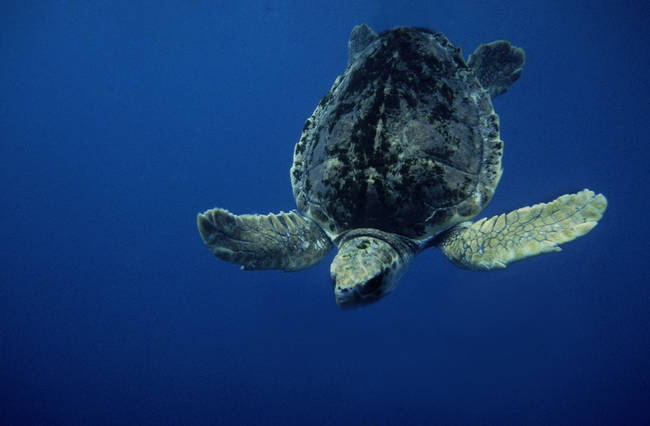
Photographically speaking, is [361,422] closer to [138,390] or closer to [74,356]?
[138,390]

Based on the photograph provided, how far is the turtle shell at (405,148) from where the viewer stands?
270 cm

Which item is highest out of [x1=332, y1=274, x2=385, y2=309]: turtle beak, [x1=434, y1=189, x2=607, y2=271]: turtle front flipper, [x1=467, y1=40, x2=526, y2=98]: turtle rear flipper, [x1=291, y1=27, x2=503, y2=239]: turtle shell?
[x1=467, y1=40, x2=526, y2=98]: turtle rear flipper

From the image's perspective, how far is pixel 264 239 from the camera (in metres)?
2.88

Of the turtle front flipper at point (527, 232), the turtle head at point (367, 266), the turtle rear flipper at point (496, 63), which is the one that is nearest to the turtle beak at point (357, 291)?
the turtle head at point (367, 266)

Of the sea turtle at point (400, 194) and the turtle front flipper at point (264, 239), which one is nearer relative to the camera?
the sea turtle at point (400, 194)

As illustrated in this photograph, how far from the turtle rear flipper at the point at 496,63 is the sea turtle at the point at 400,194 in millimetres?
540

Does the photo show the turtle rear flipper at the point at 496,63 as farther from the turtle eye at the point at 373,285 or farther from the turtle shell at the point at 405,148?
the turtle eye at the point at 373,285

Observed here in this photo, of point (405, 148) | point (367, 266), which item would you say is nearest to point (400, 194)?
point (405, 148)

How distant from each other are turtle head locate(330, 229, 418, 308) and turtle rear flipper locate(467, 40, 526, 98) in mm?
2310

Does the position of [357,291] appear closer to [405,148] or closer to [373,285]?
[373,285]

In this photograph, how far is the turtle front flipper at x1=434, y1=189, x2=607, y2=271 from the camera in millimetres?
2400

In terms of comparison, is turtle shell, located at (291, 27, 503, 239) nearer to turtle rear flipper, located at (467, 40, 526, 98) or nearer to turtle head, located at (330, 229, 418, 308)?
turtle head, located at (330, 229, 418, 308)

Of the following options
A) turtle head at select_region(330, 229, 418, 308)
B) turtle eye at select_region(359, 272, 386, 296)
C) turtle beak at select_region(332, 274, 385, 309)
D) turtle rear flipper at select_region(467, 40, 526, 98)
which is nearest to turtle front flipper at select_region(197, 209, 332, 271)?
turtle head at select_region(330, 229, 418, 308)

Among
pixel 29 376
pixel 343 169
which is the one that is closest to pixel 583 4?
pixel 343 169
